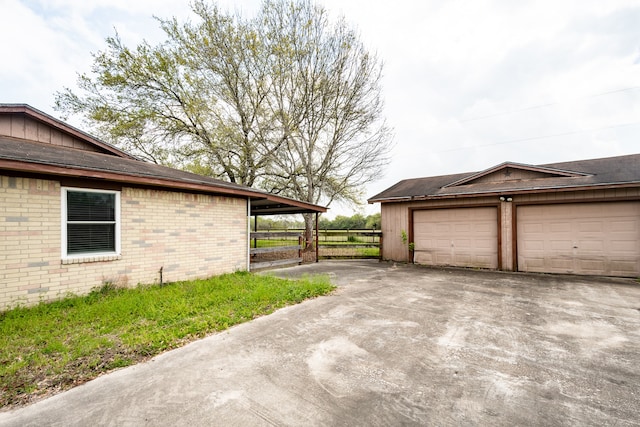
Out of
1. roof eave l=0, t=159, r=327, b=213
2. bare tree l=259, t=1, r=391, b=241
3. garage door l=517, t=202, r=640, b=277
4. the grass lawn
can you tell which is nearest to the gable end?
garage door l=517, t=202, r=640, b=277

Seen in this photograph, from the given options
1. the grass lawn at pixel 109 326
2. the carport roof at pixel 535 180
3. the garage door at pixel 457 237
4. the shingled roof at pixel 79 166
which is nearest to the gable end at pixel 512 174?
A: the carport roof at pixel 535 180

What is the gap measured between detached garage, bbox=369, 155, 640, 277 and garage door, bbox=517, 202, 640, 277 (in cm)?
2

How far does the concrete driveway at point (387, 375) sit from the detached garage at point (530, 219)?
4104mm

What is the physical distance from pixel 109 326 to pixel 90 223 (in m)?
2.54

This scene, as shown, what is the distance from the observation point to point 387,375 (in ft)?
8.46

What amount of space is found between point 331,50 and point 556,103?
38.6 feet

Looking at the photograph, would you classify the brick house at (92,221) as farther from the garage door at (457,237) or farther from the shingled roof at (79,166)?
the garage door at (457,237)

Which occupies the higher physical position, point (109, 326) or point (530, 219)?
point (530, 219)

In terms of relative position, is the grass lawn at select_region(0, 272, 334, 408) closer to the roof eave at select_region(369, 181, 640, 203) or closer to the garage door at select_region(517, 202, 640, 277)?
the roof eave at select_region(369, 181, 640, 203)

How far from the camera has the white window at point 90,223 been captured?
4.87 meters

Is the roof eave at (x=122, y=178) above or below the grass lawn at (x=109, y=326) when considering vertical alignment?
above

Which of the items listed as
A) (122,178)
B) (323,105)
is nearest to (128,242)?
(122,178)

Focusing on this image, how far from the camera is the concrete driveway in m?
2.01

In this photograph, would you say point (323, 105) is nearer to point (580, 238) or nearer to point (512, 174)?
point (512, 174)
